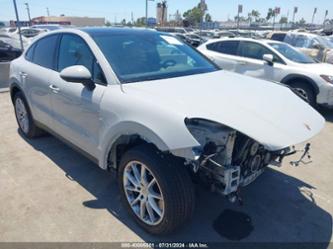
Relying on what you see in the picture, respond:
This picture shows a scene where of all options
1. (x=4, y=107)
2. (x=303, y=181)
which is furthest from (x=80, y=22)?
(x=303, y=181)

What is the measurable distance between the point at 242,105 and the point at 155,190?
101 centimetres

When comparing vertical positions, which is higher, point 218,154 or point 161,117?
point 161,117

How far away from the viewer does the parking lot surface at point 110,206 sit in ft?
8.79

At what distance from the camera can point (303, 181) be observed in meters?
3.66

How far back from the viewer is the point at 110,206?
3.06 m

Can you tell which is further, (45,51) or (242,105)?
(45,51)

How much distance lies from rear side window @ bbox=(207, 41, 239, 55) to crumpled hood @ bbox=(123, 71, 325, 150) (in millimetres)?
5024

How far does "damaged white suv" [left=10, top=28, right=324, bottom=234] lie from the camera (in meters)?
2.21

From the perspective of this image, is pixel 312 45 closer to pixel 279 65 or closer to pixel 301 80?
pixel 279 65

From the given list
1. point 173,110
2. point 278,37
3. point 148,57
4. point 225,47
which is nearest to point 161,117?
point 173,110

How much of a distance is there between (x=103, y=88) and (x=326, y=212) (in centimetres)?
254

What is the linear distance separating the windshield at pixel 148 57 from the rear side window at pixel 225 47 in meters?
4.41

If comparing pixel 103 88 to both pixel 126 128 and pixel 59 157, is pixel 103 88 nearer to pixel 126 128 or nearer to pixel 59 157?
pixel 126 128

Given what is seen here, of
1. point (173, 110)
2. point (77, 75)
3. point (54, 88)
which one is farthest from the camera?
point (54, 88)
